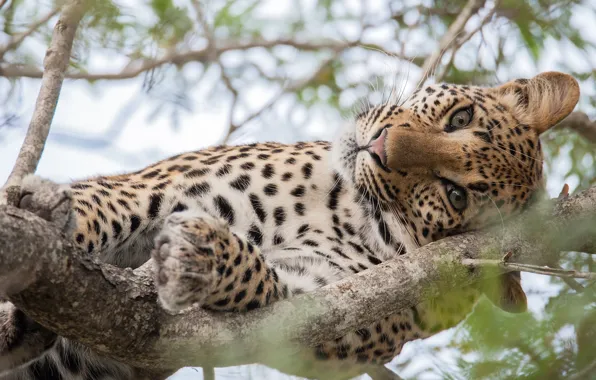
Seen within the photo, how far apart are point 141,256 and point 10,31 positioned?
1.79 metres

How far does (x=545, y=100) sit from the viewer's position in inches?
212

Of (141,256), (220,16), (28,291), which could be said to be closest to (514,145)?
(220,16)

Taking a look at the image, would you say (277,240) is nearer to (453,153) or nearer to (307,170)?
(307,170)

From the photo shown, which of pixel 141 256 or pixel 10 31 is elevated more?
pixel 10 31

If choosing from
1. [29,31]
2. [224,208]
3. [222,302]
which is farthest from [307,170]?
[29,31]

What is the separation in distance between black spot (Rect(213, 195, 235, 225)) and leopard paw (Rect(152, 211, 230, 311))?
54.0 inches

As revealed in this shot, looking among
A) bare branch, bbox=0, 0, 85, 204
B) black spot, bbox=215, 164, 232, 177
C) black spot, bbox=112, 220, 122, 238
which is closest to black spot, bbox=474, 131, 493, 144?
black spot, bbox=215, 164, 232, 177

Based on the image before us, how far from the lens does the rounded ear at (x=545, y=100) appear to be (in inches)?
211

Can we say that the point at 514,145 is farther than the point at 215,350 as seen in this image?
Yes

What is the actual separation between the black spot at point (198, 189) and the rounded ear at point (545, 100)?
2.23m

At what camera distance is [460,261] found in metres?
4.48

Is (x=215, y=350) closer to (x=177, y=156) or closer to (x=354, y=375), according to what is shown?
(x=354, y=375)

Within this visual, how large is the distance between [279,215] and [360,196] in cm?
59

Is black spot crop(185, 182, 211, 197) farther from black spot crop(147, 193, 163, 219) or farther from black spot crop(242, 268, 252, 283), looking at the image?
black spot crop(242, 268, 252, 283)
